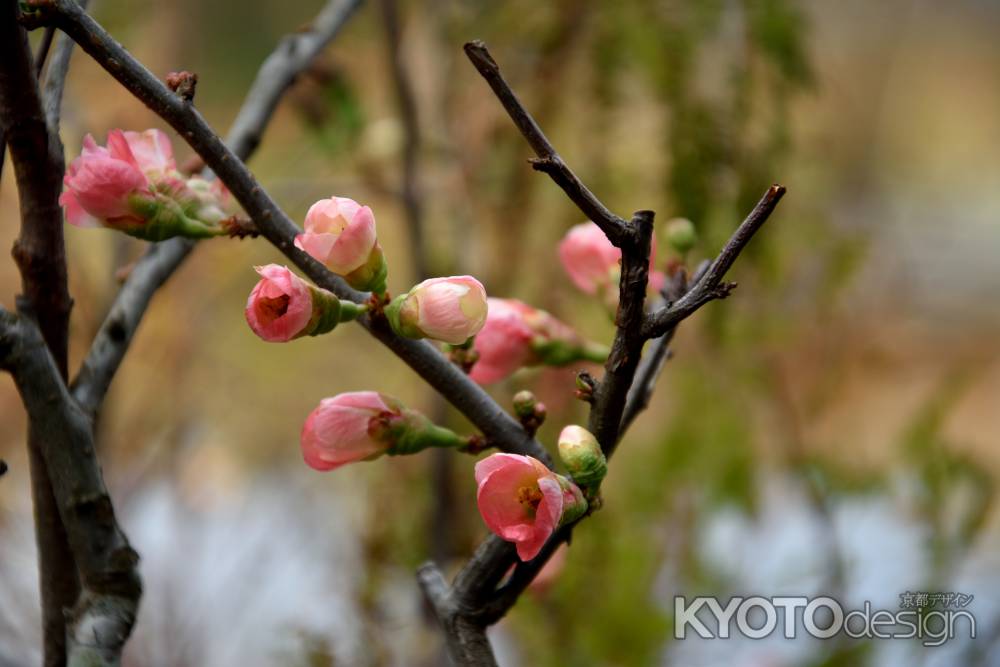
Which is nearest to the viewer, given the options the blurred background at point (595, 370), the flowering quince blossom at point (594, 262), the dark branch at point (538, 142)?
the dark branch at point (538, 142)

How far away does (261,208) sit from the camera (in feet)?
0.71

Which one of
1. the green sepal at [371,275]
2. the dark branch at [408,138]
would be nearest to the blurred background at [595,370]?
the dark branch at [408,138]

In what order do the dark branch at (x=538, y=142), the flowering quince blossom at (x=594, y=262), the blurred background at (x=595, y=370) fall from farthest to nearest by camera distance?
the blurred background at (x=595, y=370), the flowering quince blossom at (x=594, y=262), the dark branch at (x=538, y=142)

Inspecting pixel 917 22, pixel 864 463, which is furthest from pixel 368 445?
pixel 917 22

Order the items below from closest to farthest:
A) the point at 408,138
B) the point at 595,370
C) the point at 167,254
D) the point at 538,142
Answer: the point at 538,142
the point at 167,254
the point at 408,138
the point at 595,370

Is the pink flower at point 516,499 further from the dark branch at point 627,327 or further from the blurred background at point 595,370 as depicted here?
the blurred background at point 595,370

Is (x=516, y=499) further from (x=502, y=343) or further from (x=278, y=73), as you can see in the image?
(x=278, y=73)

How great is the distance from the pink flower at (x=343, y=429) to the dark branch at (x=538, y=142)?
0.08 meters

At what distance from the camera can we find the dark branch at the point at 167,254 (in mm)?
254

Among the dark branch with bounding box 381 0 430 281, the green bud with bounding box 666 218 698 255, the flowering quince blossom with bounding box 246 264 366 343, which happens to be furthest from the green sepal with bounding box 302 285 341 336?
the dark branch with bounding box 381 0 430 281

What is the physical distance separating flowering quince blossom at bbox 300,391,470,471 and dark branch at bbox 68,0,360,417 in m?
0.06

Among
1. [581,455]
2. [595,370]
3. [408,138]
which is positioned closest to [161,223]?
[581,455]

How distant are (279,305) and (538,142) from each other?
6 cm

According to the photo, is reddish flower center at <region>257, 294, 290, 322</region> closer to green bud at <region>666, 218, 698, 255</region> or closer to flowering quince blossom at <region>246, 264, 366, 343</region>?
flowering quince blossom at <region>246, 264, 366, 343</region>
